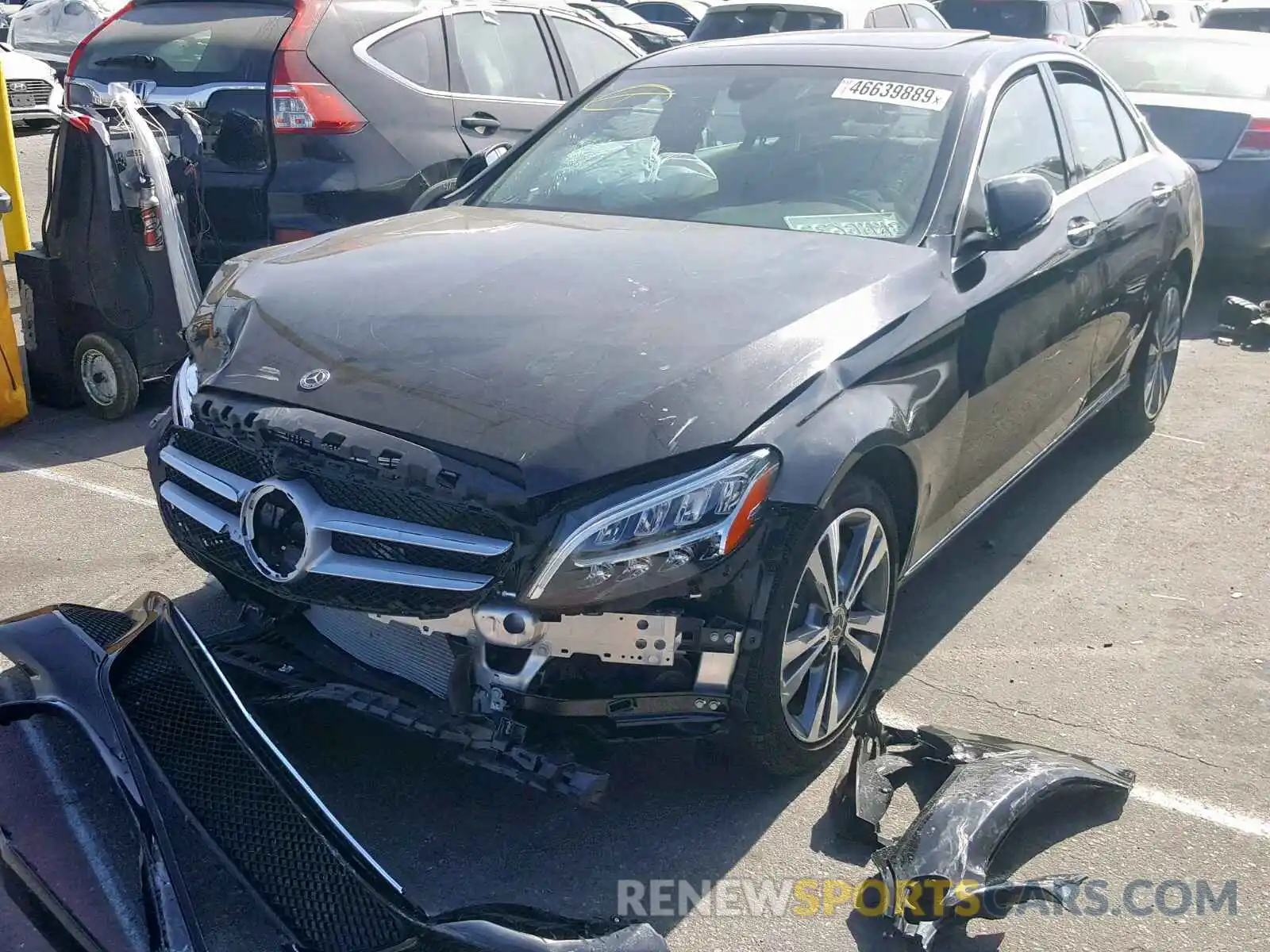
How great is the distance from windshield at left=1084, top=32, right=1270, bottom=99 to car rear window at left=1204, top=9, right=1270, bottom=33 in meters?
6.38

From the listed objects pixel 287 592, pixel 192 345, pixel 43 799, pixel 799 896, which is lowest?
pixel 799 896

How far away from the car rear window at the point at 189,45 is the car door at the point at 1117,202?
3660 mm

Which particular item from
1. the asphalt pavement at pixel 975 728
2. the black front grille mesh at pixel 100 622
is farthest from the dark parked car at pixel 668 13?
the black front grille mesh at pixel 100 622

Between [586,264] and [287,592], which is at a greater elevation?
[586,264]

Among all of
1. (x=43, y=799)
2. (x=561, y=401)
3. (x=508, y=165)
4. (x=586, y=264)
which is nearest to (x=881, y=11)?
(x=508, y=165)

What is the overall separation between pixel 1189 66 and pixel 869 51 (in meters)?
5.72

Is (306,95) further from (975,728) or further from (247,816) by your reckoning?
(247,816)

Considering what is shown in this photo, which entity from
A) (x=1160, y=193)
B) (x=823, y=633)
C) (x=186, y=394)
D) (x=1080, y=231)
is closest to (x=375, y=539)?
(x=186, y=394)

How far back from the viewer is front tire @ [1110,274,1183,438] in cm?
576

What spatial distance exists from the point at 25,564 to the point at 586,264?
236cm

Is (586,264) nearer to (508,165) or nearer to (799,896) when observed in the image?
(508,165)

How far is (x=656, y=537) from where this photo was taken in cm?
280

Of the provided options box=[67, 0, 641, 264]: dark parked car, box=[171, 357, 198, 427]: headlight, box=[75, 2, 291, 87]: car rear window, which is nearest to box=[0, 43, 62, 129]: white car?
box=[75, 2, 291, 87]: car rear window

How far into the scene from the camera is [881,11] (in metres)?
11.9
